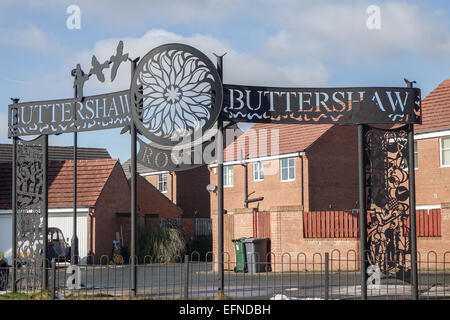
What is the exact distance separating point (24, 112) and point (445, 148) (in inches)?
776

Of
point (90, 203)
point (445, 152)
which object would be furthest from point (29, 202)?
point (445, 152)

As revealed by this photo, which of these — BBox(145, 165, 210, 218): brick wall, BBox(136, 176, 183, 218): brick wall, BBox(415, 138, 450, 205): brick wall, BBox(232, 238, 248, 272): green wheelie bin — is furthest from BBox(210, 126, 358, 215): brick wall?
BBox(232, 238, 248, 272): green wheelie bin

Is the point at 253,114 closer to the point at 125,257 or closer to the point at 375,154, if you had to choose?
the point at 375,154

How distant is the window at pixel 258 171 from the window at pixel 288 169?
170cm

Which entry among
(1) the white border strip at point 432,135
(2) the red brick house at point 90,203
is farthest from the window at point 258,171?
(1) the white border strip at point 432,135

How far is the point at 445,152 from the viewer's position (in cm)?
3031

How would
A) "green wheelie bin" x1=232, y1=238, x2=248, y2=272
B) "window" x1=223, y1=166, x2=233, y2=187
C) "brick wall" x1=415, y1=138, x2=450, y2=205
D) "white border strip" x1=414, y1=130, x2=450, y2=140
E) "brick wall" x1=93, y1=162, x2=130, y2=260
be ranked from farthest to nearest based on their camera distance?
"window" x1=223, y1=166, x2=233, y2=187
"brick wall" x1=93, y1=162, x2=130, y2=260
"brick wall" x1=415, y1=138, x2=450, y2=205
"white border strip" x1=414, y1=130, x2=450, y2=140
"green wheelie bin" x1=232, y1=238, x2=248, y2=272

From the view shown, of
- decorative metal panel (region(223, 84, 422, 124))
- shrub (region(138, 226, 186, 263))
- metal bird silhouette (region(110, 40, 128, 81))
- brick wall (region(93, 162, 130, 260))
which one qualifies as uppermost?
metal bird silhouette (region(110, 40, 128, 81))

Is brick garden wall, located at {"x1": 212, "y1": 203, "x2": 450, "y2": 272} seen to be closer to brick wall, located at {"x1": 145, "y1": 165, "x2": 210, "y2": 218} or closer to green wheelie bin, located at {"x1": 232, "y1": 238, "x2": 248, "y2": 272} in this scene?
green wheelie bin, located at {"x1": 232, "y1": 238, "x2": 248, "y2": 272}

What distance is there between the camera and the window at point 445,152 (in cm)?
3016

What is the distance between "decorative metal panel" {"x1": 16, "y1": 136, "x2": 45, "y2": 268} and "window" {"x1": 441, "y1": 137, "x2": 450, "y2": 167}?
19.1m

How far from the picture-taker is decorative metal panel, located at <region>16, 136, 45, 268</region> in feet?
51.7

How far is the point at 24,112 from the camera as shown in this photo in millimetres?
15711
